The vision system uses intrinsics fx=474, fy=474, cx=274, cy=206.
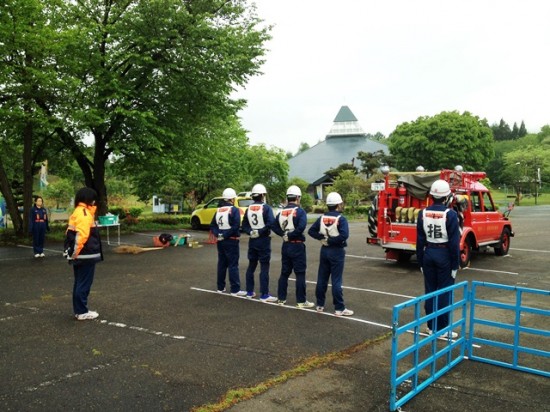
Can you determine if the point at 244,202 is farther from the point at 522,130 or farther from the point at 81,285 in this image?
the point at 522,130

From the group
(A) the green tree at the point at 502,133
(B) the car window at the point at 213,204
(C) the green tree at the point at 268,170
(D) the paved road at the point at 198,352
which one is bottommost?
(D) the paved road at the point at 198,352

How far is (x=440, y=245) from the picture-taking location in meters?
6.51

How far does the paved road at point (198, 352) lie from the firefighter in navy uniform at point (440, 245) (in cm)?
94

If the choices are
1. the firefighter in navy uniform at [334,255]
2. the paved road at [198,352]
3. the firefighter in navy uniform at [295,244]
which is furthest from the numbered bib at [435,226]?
the firefighter in navy uniform at [295,244]

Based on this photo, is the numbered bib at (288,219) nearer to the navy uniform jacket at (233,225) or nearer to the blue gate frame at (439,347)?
the navy uniform jacket at (233,225)

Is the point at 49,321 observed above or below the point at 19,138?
below

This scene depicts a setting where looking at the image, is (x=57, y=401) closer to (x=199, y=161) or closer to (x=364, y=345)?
(x=364, y=345)

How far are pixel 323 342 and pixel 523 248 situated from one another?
13004 millimetres

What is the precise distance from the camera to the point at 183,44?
16797 millimetres

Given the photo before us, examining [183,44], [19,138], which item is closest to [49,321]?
[183,44]

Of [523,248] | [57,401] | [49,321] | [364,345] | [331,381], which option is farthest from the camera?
[523,248]

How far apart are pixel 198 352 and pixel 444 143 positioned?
48.3 meters

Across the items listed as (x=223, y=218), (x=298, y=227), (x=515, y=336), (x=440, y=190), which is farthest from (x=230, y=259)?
(x=515, y=336)

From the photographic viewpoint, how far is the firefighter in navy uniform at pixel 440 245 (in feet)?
21.0
